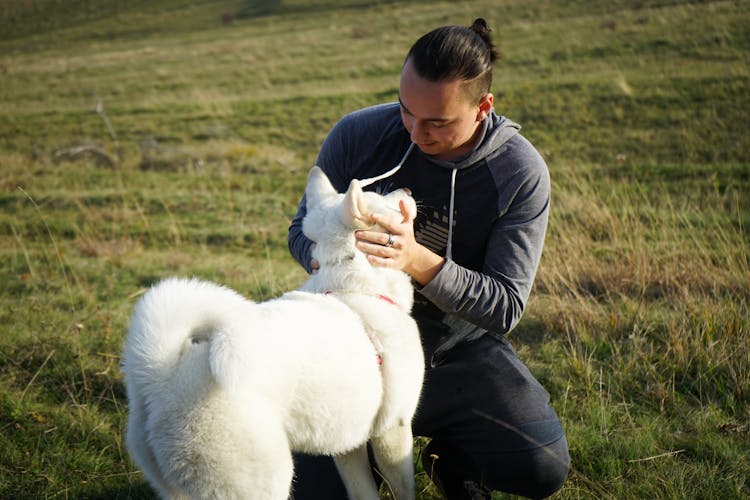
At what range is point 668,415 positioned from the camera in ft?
11.2

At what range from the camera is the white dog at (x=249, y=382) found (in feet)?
6.50

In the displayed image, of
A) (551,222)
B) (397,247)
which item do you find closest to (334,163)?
(397,247)

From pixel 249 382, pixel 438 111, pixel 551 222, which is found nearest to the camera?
pixel 249 382

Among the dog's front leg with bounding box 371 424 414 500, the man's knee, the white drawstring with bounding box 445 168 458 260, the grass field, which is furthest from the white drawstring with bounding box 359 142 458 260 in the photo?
the grass field

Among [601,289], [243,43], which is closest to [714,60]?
[601,289]

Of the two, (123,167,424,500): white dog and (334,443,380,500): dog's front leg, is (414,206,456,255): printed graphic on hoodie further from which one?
(334,443,380,500): dog's front leg

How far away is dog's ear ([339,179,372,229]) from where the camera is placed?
2.32 metres

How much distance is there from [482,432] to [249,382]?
131cm

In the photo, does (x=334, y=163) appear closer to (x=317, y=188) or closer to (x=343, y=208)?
(x=317, y=188)

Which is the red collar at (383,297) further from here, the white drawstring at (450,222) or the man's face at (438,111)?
the man's face at (438,111)

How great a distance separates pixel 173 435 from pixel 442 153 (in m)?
1.75

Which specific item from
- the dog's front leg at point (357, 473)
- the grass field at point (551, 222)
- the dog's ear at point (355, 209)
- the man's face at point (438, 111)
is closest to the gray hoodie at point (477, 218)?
the man's face at point (438, 111)

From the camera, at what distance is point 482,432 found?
2.81 metres

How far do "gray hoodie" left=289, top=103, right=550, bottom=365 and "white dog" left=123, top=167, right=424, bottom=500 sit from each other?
51cm
